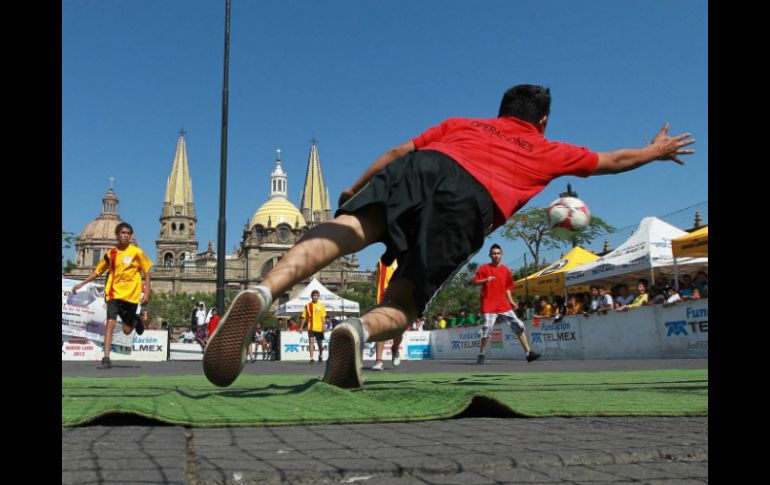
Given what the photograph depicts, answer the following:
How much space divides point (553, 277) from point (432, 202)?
1800 centimetres

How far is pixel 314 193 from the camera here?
418 ft

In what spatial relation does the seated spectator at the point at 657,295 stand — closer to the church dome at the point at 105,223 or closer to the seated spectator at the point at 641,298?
the seated spectator at the point at 641,298

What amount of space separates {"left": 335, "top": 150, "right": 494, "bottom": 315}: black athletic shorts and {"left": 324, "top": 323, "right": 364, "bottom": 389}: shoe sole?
19.5 inches

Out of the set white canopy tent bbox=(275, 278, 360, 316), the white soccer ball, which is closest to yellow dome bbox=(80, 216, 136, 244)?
white canopy tent bbox=(275, 278, 360, 316)

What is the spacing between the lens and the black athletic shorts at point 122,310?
10.1 metres

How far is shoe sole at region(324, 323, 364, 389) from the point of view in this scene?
11.9 feet

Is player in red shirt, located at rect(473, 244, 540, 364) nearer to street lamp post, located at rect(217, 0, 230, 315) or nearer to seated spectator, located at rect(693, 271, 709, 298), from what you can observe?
seated spectator, located at rect(693, 271, 709, 298)

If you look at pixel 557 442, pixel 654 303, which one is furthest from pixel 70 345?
pixel 557 442

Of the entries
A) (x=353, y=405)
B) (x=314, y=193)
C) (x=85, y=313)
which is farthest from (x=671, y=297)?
(x=314, y=193)

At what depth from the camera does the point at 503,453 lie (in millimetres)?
2023

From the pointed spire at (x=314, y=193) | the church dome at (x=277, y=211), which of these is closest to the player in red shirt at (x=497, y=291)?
the church dome at (x=277, y=211)
